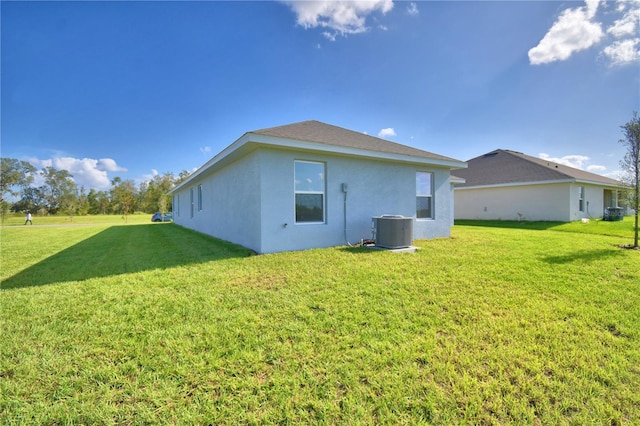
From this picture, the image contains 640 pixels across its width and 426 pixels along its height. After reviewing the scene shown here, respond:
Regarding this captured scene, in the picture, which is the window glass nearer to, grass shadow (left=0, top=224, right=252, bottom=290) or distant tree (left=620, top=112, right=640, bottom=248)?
grass shadow (left=0, top=224, right=252, bottom=290)

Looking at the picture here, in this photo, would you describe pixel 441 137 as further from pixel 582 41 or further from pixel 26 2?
pixel 26 2

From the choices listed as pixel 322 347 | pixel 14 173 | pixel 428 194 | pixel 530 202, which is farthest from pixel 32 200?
pixel 530 202

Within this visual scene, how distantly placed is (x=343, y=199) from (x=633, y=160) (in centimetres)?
942

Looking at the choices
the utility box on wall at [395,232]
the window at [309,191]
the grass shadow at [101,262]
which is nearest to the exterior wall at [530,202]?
the utility box on wall at [395,232]

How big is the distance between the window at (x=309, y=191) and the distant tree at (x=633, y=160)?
973 cm

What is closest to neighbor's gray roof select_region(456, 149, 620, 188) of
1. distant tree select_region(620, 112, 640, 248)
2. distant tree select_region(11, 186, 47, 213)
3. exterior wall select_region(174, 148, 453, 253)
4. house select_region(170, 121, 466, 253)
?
distant tree select_region(620, 112, 640, 248)

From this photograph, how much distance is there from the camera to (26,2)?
6.89 m

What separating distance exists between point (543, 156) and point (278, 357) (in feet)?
104

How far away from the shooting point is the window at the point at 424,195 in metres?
9.60

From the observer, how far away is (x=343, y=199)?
786cm

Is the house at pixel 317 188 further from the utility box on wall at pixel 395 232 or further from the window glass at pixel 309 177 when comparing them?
the utility box on wall at pixel 395 232

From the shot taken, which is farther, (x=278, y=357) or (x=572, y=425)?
(x=278, y=357)

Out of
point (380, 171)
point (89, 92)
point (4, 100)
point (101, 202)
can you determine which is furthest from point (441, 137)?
point (101, 202)

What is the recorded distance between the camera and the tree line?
4294 cm
